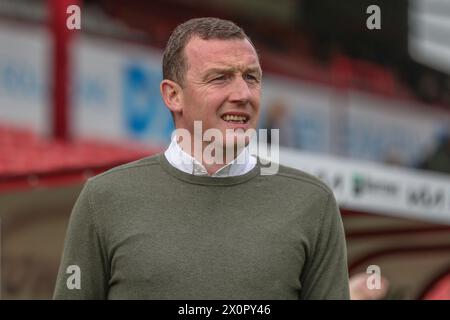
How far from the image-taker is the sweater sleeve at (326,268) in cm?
201

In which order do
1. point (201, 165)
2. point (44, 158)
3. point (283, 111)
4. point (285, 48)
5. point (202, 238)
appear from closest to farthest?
point (202, 238) → point (201, 165) → point (44, 158) → point (283, 111) → point (285, 48)

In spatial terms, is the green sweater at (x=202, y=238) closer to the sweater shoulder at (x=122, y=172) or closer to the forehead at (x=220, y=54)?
the sweater shoulder at (x=122, y=172)

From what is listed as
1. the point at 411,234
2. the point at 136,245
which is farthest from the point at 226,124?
the point at 411,234

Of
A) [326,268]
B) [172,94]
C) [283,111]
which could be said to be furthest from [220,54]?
[283,111]

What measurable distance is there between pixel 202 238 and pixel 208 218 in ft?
0.15

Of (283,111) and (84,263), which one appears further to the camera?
(283,111)

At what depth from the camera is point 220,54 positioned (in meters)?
2.03

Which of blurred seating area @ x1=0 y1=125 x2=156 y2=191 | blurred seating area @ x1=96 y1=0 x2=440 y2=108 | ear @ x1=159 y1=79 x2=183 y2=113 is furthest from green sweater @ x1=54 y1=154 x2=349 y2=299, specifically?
blurred seating area @ x1=96 y1=0 x2=440 y2=108

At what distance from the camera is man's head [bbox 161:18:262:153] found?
2010 millimetres

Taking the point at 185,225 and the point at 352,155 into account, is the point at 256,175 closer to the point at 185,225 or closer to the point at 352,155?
the point at 185,225

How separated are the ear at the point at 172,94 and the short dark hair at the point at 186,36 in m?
0.01

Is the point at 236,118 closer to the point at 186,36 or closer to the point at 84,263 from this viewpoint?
the point at 186,36

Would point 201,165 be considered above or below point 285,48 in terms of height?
above
